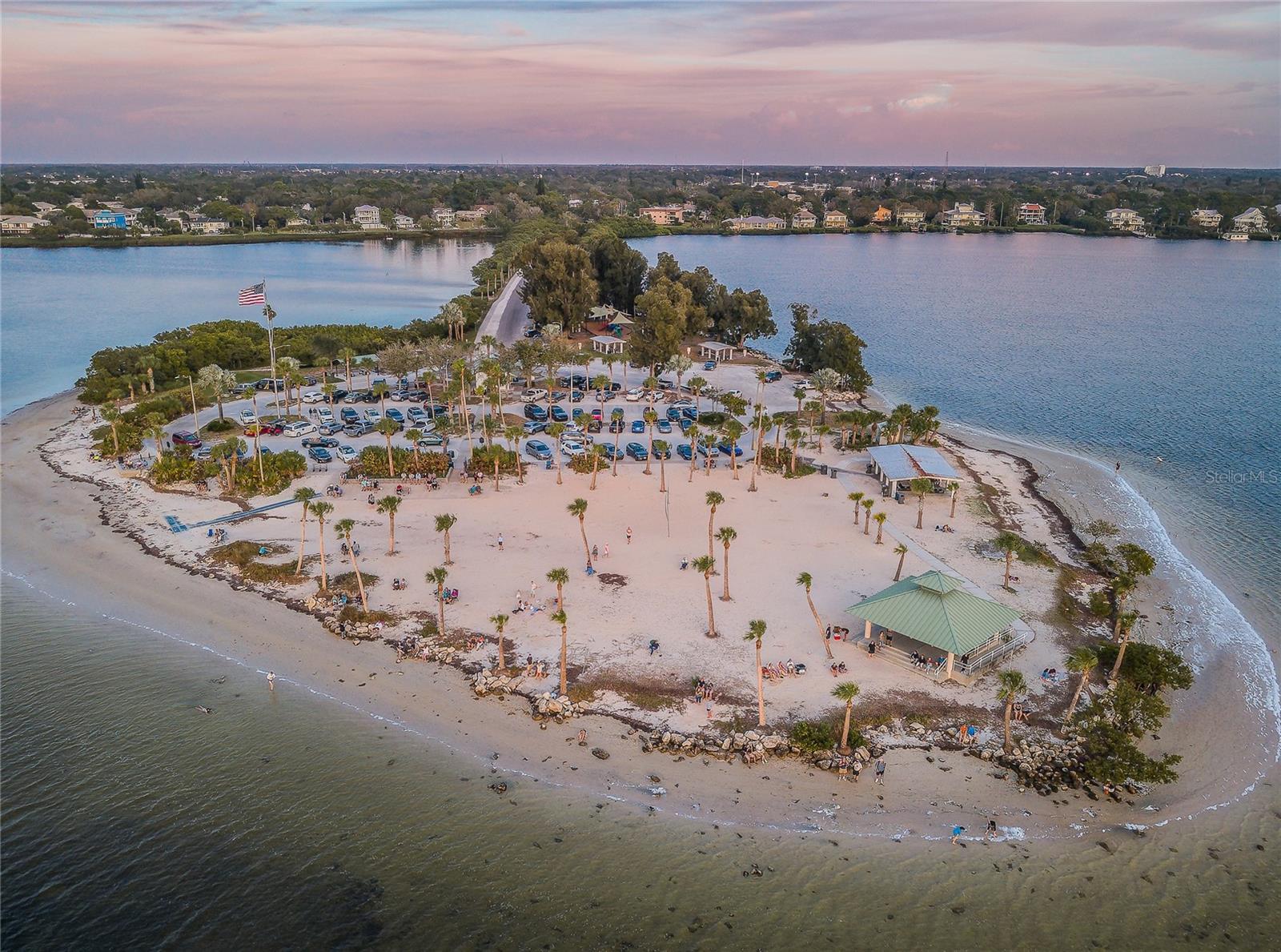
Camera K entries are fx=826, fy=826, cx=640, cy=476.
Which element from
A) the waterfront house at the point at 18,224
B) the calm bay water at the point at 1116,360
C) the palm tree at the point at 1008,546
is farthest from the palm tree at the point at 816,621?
the waterfront house at the point at 18,224

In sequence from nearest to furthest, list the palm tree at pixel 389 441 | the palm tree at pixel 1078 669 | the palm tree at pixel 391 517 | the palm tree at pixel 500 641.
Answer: the palm tree at pixel 1078 669 < the palm tree at pixel 500 641 < the palm tree at pixel 391 517 < the palm tree at pixel 389 441

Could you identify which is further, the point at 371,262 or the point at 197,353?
the point at 371,262

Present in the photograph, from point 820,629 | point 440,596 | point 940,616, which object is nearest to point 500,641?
point 440,596

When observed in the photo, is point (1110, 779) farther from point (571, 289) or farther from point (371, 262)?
point (371, 262)

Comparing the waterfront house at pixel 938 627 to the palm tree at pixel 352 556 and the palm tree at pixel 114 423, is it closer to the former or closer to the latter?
the palm tree at pixel 352 556

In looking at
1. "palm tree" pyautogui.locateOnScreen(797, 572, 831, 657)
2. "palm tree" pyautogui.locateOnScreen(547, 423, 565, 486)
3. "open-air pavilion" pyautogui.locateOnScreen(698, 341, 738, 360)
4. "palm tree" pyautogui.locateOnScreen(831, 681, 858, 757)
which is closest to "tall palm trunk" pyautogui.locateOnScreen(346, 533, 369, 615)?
"palm tree" pyautogui.locateOnScreen(547, 423, 565, 486)

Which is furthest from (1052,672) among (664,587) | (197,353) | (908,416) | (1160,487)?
(197,353)
